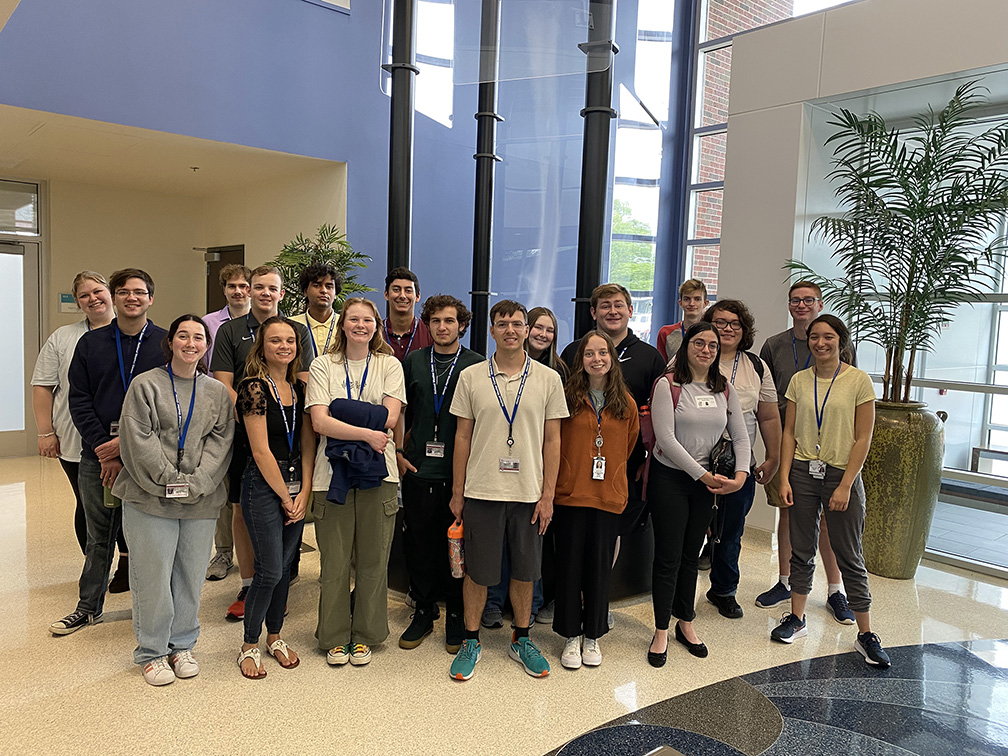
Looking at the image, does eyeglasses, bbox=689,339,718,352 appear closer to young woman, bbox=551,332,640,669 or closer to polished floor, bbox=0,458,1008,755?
young woman, bbox=551,332,640,669

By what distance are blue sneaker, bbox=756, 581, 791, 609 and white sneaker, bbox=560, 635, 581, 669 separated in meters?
1.37

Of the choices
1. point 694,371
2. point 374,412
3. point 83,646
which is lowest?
point 83,646

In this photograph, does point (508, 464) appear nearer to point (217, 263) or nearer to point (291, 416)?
point (291, 416)

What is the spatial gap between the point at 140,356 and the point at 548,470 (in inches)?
78.6

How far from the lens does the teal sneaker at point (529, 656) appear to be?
3.19 m

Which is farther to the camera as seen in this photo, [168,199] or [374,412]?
[168,199]

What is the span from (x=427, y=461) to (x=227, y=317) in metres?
1.62

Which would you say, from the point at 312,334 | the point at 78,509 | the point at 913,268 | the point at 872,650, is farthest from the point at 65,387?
the point at 913,268

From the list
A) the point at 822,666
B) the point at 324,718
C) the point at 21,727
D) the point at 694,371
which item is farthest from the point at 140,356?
the point at 822,666

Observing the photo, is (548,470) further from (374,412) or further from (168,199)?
(168,199)

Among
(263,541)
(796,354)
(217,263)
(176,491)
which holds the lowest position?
(263,541)

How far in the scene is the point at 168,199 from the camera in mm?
8508

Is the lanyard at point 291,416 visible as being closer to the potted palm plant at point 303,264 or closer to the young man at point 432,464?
the young man at point 432,464

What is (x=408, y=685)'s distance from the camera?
308cm
